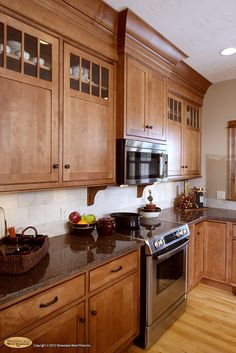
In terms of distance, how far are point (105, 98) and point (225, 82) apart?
2241mm

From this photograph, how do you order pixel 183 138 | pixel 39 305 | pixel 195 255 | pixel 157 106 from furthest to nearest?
pixel 183 138, pixel 195 255, pixel 157 106, pixel 39 305

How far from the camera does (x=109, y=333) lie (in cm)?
172

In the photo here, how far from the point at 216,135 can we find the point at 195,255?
172 cm

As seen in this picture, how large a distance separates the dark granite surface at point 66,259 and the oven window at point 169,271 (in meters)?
0.39

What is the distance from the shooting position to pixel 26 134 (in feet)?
4.95

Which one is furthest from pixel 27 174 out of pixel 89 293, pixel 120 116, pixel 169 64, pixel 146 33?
pixel 169 64

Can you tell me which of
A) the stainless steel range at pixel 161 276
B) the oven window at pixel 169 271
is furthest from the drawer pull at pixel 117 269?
the oven window at pixel 169 271

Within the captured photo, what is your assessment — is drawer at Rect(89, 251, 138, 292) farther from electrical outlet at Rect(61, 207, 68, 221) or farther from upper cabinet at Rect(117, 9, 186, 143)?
upper cabinet at Rect(117, 9, 186, 143)

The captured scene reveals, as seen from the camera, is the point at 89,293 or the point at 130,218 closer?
the point at 89,293

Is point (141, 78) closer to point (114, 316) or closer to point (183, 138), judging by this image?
point (183, 138)

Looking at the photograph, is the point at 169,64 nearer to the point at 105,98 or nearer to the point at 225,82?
the point at 105,98

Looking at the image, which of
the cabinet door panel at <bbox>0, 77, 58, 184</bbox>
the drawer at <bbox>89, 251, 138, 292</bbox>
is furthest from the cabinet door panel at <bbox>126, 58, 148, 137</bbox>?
the drawer at <bbox>89, 251, 138, 292</bbox>

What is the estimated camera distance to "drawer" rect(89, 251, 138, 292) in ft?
5.19

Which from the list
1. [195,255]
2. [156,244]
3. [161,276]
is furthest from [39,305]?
[195,255]
